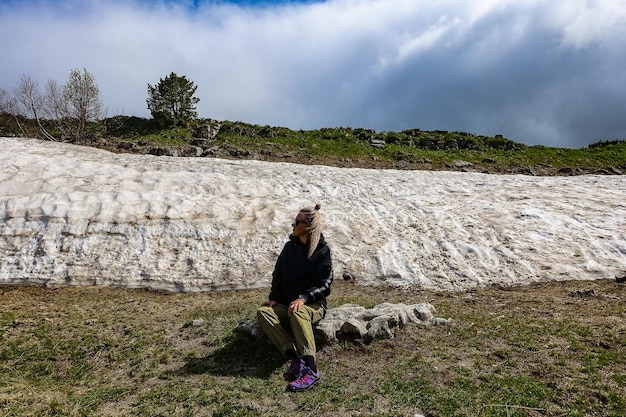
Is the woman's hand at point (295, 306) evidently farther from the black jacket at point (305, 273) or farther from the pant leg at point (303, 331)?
the black jacket at point (305, 273)

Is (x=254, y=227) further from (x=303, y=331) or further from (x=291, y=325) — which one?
(x=303, y=331)

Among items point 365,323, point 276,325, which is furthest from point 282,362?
point 365,323

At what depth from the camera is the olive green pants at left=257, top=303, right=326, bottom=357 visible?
23.4ft

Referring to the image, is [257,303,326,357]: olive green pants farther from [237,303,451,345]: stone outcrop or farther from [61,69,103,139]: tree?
[61,69,103,139]: tree

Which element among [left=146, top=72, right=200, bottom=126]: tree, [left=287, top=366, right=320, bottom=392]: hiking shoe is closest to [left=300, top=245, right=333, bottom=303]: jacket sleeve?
[left=287, top=366, right=320, bottom=392]: hiking shoe

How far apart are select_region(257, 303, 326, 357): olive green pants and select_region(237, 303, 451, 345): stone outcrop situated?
18.1 inches

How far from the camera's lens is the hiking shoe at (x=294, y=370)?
22.7 ft

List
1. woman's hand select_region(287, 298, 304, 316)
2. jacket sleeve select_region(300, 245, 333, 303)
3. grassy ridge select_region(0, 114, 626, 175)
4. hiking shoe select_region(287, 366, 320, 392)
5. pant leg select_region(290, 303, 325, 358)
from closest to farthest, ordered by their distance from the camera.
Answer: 1. hiking shoe select_region(287, 366, 320, 392)
2. pant leg select_region(290, 303, 325, 358)
3. woman's hand select_region(287, 298, 304, 316)
4. jacket sleeve select_region(300, 245, 333, 303)
5. grassy ridge select_region(0, 114, 626, 175)

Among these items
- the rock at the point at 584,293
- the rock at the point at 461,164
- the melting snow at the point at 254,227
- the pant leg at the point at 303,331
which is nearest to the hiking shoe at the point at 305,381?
the pant leg at the point at 303,331

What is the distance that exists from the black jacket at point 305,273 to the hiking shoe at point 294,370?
1.16 m

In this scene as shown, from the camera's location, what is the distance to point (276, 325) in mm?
7574

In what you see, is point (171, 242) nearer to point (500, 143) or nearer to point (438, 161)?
point (438, 161)

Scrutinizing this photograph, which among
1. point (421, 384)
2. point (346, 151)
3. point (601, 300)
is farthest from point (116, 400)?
point (346, 151)

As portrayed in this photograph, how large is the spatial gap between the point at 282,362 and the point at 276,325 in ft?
2.70
